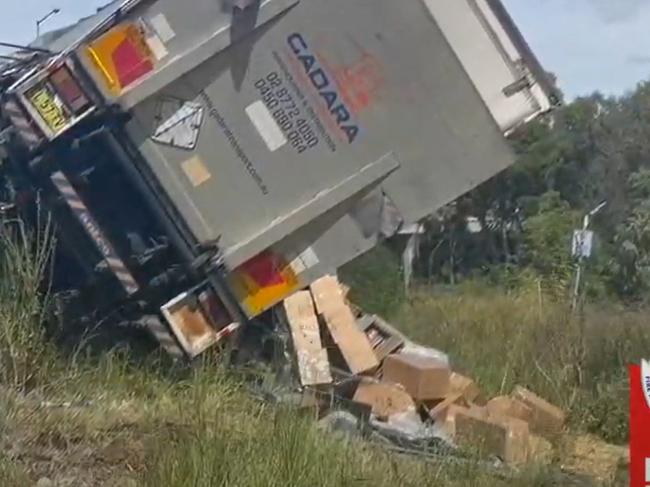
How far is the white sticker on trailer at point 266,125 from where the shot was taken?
365 inches

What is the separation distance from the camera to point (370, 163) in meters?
9.38

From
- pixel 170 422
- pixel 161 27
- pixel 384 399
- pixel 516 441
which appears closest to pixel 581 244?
pixel 384 399

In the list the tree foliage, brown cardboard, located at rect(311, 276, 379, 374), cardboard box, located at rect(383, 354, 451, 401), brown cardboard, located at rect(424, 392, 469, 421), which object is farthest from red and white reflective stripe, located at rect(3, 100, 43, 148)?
the tree foliage

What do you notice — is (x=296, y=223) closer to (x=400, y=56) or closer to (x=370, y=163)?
(x=370, y=163)

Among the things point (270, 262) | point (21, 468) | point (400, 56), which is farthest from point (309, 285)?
point (21, 468)

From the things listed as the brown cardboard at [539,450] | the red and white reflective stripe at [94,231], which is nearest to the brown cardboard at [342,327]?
the red and white reflective stripe at [94,231]

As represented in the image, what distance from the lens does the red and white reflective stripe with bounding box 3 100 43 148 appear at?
29.9 ft

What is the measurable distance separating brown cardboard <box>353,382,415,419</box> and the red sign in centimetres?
361

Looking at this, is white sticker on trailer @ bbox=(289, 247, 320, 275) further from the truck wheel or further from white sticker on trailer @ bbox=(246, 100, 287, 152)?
the truck wheel

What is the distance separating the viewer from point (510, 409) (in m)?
9.30

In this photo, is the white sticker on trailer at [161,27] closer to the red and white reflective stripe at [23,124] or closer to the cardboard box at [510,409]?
the red and white reflective stripe at [23,124]

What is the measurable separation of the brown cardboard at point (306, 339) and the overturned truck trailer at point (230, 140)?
0.40ft

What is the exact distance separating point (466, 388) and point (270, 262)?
163 cm

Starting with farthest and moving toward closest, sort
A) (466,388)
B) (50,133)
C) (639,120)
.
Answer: (639,120)
(466,388)
(50,133)
